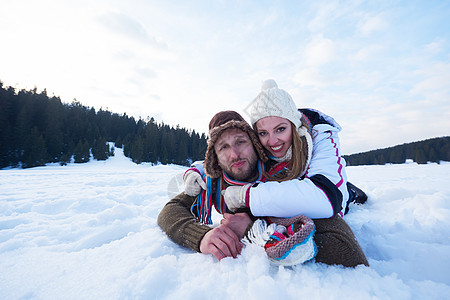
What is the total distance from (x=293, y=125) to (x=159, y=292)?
79.4 inches

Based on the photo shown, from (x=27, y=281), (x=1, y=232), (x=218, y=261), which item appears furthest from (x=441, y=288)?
(x=1, y=232)

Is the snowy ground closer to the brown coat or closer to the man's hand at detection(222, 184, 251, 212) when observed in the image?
the brown coat

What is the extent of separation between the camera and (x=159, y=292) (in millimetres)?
1062

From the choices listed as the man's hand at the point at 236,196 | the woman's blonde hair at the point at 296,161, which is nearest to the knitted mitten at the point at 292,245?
the man's hand at the point at 236,196

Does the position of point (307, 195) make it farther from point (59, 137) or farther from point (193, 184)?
point (59, 137)

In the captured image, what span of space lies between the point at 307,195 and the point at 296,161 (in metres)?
0.64

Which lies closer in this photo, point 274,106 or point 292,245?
point 292,245

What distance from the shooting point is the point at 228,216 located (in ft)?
5.85

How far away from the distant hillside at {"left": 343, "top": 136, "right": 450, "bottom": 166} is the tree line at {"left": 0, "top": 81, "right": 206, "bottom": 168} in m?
43.3

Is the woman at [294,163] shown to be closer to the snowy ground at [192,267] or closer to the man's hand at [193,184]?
the snowy ground at [192,267]

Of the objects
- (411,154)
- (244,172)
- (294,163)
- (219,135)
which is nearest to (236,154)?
(244,172)

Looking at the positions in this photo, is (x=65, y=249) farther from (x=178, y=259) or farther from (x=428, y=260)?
(x=428, y=260)

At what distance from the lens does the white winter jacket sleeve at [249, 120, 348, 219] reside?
1.50m

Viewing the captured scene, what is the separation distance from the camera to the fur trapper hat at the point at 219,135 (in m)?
2.38
